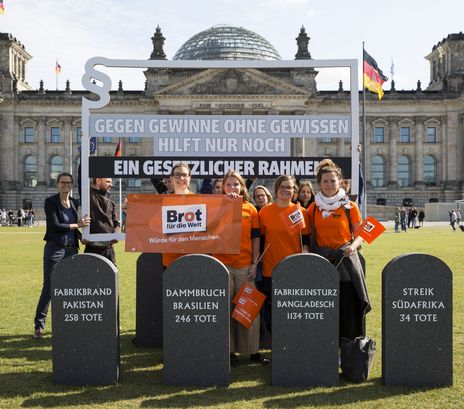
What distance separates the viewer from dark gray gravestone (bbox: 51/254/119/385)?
690cm

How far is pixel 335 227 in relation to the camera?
7.43 metres

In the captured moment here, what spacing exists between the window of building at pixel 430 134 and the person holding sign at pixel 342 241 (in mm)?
70013

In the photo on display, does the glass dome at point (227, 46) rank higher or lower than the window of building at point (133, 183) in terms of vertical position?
higher

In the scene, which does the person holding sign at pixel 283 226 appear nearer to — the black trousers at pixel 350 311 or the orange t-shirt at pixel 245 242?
the orange t-shirt at pixel 245 242

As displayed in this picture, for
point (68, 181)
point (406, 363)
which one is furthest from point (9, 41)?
point (406, 363)

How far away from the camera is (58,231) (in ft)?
30.5

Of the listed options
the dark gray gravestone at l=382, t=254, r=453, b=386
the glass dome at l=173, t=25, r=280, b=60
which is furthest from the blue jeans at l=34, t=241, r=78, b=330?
the glass dome at l=173, t=25, r=280, b=60

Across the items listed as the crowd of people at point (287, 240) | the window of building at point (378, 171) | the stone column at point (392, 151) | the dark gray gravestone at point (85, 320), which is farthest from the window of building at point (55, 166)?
the dark gray gravestone at point (85, 320)

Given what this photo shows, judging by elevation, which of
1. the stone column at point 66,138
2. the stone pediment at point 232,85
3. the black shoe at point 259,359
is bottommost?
the black shoe at point 259,359

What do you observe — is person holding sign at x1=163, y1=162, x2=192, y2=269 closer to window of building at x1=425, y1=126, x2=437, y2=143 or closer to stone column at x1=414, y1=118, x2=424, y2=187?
stone column at x1=414, y1=118, x2=424, y2=187

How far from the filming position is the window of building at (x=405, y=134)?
240 ft

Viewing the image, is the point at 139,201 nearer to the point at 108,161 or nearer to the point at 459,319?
the point at 108,161

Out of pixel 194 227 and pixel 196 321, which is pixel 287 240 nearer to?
pixel 194 227

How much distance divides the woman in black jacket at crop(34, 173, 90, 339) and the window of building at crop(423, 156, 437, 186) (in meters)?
69.1
